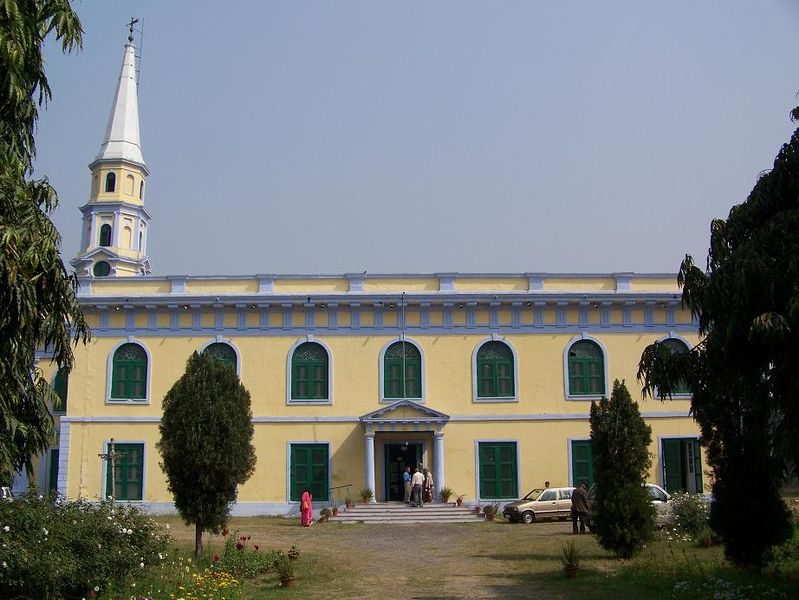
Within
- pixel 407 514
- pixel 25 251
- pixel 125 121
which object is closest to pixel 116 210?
pixel 125 121

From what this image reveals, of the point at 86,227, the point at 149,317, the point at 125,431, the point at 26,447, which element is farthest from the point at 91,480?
the point at 26,447

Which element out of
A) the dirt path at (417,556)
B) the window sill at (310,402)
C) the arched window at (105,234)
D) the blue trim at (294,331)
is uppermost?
the arched window at (105,234)

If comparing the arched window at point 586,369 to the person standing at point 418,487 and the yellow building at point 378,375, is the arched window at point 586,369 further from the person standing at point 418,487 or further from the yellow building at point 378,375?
the person standing at point 418,487

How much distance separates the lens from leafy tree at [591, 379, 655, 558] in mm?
16797

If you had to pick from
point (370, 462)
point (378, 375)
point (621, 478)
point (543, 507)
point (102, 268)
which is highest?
point (102, 268)

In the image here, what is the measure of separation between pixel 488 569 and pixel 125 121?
36001 millimetres

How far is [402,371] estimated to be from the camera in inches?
1228

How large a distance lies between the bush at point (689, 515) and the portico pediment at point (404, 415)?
10.5 meters

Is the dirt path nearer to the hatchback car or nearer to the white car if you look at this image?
the hatchback car

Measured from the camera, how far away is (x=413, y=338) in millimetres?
31328

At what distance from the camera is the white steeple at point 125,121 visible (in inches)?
1762

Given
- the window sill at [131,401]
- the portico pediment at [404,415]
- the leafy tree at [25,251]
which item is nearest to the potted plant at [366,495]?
the portico pediment at [404,415]

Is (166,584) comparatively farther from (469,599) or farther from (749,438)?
(749,438)

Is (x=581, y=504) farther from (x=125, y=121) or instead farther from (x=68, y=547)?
(x=125, y=121)
